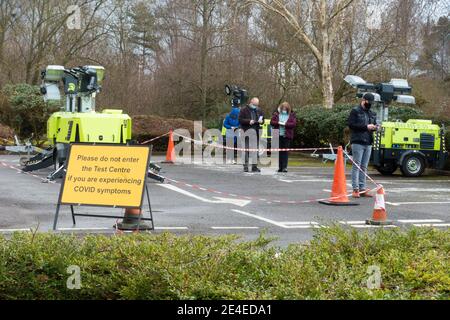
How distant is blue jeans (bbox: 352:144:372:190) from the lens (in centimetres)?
1380

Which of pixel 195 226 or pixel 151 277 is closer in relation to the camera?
pixel 151 277

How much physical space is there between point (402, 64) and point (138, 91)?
42.1 ft

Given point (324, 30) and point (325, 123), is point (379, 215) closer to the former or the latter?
point (325, 123)

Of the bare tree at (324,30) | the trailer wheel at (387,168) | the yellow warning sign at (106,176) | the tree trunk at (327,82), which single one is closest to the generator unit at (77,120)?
the yellow warning sign at (106,176)

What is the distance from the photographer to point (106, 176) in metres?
8.79

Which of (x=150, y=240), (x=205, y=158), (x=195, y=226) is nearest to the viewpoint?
(x=150, y=240)

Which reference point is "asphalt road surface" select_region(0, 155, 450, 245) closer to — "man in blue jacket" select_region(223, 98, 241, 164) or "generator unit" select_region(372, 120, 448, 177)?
"generator unit" select_region(372, 120, 448, 177)

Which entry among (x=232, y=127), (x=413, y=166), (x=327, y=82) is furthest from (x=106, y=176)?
(x=327, y=82)

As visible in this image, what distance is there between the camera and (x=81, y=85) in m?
16.8

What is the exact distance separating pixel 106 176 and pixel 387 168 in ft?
37.8

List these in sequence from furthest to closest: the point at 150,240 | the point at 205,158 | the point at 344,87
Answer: the point at 344,87 < the point at 205,158 < the point at 150,240

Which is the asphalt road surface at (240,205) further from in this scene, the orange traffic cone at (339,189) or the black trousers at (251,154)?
the black trousers at (251,154)
